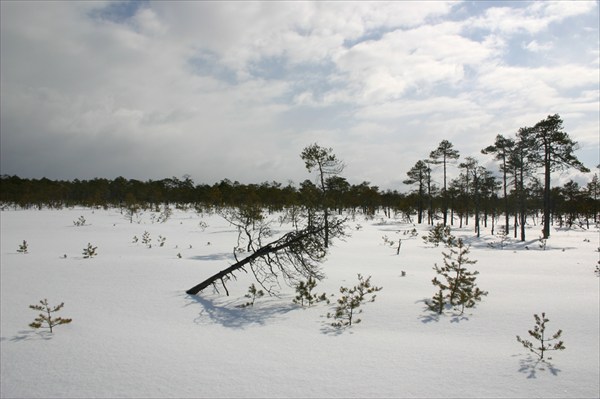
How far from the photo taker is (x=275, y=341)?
577 centimetres

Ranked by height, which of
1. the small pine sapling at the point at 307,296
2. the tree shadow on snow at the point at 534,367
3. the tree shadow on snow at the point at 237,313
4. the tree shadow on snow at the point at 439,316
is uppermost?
the small pine sapling at the point at 307,296

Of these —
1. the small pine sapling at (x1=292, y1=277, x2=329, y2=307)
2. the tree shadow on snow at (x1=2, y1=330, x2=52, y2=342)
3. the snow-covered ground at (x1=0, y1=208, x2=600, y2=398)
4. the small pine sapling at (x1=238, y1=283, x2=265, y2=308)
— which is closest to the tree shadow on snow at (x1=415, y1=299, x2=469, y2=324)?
the snow-covered ground at (x1=0, y1=208, x2=600, y2=398)

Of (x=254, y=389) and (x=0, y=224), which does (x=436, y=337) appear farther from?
(x=0, y=224)

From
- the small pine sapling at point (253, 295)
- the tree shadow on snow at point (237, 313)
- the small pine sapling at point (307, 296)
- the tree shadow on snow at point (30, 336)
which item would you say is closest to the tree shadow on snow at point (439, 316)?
the small pine sapling at point (307, 296)

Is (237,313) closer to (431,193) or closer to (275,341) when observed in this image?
(275,341)

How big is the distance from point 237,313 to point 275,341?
1.82m

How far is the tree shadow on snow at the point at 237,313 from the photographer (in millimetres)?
6766

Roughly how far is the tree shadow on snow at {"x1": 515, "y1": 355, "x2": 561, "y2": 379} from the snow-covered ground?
3 centimetres

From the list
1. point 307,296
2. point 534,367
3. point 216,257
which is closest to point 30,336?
point 307,296

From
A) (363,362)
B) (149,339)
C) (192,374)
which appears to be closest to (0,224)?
(149,339)

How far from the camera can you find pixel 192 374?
460 centimetres

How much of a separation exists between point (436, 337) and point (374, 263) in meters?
8.16

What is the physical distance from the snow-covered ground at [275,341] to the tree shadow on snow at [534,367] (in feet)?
0.09

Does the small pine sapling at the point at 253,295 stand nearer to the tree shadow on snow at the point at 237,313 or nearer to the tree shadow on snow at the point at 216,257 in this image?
the tree shadow on snow at the point at 237,313
